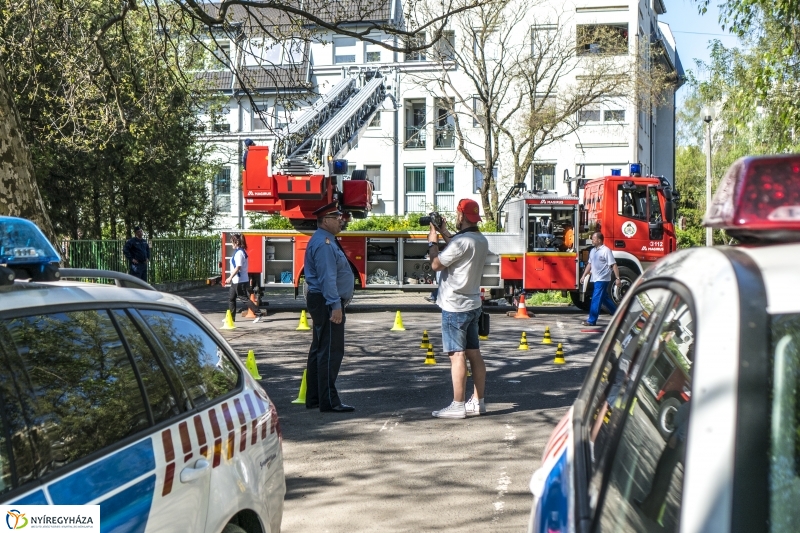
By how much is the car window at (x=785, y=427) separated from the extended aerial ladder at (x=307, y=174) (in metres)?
18.4

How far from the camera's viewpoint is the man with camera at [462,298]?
28.6 ft

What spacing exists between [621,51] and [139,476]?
31079 mm

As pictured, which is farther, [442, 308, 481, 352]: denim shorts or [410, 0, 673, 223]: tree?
[410, 0, 673, 223]: tree

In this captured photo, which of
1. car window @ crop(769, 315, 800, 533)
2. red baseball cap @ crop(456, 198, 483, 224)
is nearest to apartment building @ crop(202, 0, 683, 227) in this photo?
red baseball cap @ crop(456, 198, 483, 224)

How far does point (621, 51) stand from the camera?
3189 cm

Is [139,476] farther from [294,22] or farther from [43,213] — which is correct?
[294,22]

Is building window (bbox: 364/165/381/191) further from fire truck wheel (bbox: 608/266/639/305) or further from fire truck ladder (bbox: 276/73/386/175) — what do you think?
fire truck wheel (bbox: 608/266/639/305)

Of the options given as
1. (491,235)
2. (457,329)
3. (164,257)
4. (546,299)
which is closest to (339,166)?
(491,235)

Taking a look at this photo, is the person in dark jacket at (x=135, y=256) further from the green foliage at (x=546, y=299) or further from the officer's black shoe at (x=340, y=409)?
the officer's black shoe at (x=340, y=409)

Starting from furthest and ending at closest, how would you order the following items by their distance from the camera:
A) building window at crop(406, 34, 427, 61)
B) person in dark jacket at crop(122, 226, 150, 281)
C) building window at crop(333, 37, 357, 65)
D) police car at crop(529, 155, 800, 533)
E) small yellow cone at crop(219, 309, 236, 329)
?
building window at crop(333, 37, 357, 65)
person in dark jacket at crop(122, 226, 150, 281)
small yellow cone at crop(219, 309, 236, 329)
building window at crop(406, 34, 427, 61)
police car at crop(529, 155, 800, 533)

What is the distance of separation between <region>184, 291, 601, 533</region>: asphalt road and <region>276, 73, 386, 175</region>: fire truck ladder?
664 cm

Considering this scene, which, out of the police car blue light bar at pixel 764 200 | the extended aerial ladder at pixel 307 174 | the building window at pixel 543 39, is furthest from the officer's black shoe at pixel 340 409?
the building window at pixel 543 39

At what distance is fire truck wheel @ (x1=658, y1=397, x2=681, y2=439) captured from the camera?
7.66 ft

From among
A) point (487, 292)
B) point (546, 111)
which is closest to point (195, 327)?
point (487, 292)
